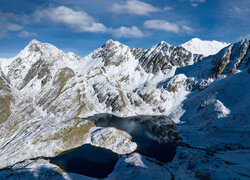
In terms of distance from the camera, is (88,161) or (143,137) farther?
(143,137)

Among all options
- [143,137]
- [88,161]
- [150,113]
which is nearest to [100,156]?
[88,161]

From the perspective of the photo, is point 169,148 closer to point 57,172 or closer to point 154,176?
point 154,176

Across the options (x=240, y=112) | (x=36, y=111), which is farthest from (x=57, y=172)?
(x=36, y=111)

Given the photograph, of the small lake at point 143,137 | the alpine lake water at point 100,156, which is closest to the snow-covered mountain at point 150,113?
the alpine lake water at point 100,156

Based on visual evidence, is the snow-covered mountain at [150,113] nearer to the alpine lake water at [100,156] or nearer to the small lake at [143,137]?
the alpine lake water at [100,156]

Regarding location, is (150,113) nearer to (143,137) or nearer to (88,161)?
(143,137)

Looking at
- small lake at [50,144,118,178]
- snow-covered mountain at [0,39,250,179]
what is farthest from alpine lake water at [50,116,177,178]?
snow-covered mountain at [0,39,250,179]

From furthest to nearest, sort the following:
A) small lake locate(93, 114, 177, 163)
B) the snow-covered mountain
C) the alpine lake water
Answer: small lake locate(93, 114, 177, 163) → the alpine lake water → the snow-covered mountain

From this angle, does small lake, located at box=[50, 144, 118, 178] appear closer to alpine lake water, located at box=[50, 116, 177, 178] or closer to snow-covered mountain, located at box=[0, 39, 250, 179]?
alpine lake water, located at box=[50, 116, 177, 178]
